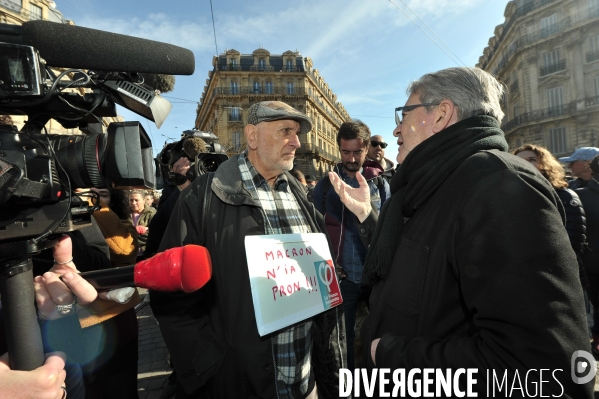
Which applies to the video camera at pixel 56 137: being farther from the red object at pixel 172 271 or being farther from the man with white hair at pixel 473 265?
the man with white hair at pixel 473 265

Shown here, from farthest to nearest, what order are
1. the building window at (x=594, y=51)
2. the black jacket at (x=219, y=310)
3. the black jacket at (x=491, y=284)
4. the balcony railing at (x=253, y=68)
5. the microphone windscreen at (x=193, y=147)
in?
the balcony railing at (x=253, y=68), the building window at (x=594, y=51), the microphone windscreen at (x=193, y=147), the black jacket at (x=219, y=310), the black jacket at (x=491, y=284)

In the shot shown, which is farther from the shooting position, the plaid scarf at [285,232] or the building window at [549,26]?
the building window at [549,26]

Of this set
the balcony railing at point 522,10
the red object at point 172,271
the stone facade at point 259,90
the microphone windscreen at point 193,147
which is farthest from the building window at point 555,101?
the red object at point 172,271

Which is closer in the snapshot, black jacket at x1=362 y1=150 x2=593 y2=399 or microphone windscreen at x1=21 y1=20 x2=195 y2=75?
black jacket at x1=362 y1=150 x2=593 y2=399

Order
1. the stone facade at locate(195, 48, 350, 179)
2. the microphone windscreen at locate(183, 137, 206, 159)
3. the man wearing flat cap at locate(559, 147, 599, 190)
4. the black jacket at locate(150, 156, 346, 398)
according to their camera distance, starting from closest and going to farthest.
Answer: the black jacket at locate(150, 156, 346, 398) < the microphone windscreen at locate(183, 137, 206, 159) < the man wearing flat cap at locate(559, 147, 599, 190) < the stone facade at locate(195, 48, 350, 179)

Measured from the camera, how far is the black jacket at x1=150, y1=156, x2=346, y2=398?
155 cm

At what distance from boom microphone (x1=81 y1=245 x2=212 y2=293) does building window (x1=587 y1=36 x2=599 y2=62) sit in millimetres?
36045

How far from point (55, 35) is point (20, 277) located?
77 centimetres

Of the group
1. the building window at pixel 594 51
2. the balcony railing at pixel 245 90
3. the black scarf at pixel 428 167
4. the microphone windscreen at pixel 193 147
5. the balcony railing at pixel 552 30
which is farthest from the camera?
the balcony railing at pixel 245 90

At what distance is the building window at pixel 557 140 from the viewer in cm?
2770

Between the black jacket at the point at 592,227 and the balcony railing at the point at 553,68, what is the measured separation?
3248 centimetres

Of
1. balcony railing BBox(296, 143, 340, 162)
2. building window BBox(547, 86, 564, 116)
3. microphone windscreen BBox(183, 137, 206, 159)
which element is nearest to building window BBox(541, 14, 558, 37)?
building window BBox(547, 86, 564, 116)

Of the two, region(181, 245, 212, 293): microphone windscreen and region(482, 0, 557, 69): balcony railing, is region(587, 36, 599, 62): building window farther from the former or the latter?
region(181, 245, 212, 293): microphone windscreen

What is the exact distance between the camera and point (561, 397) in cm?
87
